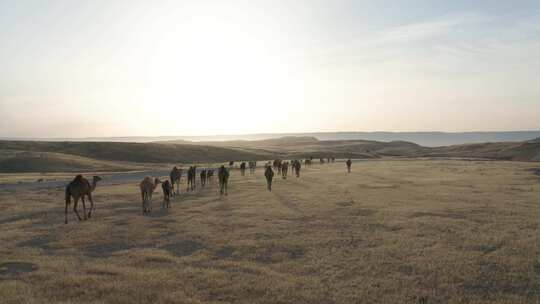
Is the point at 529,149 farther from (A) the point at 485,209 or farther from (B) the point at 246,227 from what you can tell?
(B) the point at 246,227

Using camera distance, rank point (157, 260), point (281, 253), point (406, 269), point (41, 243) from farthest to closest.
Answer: point (41, 243) → point (281, 253) → point (157, 260) → point (406, 269)

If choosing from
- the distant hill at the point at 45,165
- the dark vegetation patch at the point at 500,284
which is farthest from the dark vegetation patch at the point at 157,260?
the distant hill at the point at 45,165

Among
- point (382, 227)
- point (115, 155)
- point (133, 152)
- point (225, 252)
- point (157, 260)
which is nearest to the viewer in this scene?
point (157, 260)

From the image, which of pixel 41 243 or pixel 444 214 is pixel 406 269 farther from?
pixel 41 243

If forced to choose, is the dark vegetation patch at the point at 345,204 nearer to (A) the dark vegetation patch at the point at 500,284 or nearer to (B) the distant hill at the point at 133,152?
(A) the dark vegetation patch at the point at 500,284

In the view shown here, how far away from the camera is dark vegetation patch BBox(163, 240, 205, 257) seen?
1324 centimetres

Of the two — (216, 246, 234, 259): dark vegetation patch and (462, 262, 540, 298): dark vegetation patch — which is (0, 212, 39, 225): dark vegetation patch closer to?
(216, 246, 234, 259): dark vegetation patch

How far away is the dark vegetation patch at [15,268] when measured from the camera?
11.2m

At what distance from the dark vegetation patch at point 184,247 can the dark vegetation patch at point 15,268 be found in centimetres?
403

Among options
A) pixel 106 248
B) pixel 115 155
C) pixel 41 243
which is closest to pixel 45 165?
pixel 115 155

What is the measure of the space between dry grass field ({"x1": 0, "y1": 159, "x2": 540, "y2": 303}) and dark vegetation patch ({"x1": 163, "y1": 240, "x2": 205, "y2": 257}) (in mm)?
71

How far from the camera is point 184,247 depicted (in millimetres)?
13859

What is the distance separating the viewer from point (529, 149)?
87312 millimetres

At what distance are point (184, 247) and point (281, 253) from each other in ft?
11.6
